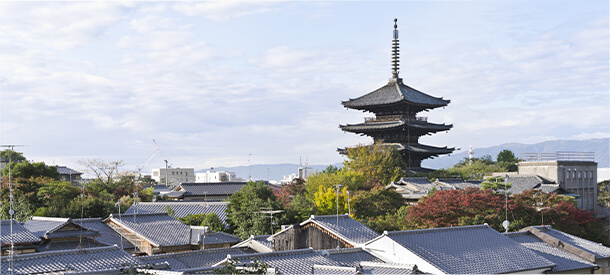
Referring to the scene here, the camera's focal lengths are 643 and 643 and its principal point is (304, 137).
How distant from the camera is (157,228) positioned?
3441 centimetres

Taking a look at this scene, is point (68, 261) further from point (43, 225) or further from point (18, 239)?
point (43, 225)

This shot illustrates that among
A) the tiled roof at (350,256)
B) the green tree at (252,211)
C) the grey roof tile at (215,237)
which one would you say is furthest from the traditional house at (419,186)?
the tiled roof at (350,256)

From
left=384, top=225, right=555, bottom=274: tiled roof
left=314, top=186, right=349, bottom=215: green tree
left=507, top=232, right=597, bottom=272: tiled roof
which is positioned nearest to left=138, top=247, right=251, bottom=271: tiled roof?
left=384, top=225, right=555, bottom=274: tiled roof

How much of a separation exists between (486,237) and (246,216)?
48.0ft

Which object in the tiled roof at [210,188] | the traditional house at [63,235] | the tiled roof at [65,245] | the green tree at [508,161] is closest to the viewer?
the tiled roof at [65,245]

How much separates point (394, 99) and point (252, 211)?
80.3ft

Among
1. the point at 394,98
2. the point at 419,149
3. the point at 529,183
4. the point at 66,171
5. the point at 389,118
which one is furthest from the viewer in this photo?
the point at 66,171

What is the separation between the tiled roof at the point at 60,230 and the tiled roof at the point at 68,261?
7968mm

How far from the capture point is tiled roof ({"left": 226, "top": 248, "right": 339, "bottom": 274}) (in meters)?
20.8


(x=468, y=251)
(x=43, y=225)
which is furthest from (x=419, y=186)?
(x=43, y=225)

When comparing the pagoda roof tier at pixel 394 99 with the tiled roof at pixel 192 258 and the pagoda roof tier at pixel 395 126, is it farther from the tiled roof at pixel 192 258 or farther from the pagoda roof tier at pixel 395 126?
the tiled roof at pixel 192 258

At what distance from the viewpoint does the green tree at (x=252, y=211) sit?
35.1 meters

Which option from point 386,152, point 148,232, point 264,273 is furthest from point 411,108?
point 264,273

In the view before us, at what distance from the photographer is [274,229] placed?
3469 cm
